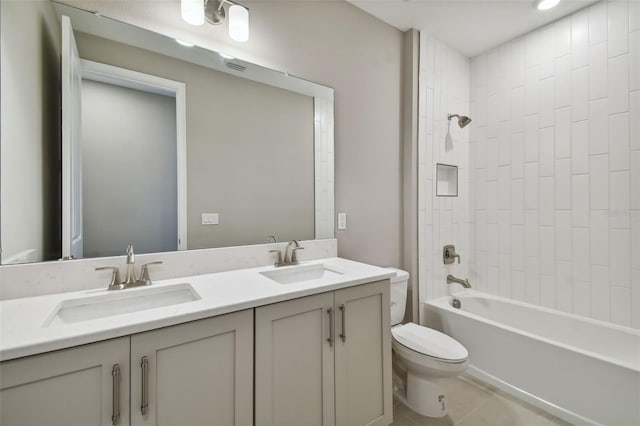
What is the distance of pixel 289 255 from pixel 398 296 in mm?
855

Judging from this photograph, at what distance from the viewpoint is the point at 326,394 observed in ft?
3.92

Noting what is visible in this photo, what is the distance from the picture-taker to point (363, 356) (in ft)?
4.37

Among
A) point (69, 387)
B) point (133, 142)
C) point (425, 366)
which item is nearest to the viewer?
point (69, 387)

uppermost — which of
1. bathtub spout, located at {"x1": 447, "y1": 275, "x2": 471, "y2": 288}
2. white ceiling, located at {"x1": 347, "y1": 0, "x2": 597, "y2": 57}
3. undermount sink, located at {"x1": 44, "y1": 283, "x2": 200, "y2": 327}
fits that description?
white ceiling, located at {"x1": 347, "y1": 0, "x2": 597, "y2": 57}

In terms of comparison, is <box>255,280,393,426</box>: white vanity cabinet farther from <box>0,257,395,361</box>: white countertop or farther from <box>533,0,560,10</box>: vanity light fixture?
<box>533,0,560,10</box>: vanity light fixture

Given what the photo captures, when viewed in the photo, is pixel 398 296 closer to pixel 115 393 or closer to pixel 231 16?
pixel 115 393

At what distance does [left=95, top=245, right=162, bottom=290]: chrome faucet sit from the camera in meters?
1.13

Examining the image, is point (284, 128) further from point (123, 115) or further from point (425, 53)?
point (425, 53)

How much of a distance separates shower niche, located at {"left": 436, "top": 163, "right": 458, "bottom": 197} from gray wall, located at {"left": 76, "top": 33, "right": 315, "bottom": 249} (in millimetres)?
1288

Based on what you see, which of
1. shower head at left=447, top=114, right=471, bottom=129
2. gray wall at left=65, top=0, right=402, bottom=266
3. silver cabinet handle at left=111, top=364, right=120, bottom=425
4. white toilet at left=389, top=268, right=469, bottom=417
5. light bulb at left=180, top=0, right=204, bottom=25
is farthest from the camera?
shower head at left=447, top=114, right=471, bottom=129

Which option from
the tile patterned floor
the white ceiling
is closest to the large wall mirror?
the white ceiling

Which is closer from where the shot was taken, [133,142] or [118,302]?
[118,302]

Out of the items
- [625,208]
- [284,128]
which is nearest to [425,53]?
[284,128]

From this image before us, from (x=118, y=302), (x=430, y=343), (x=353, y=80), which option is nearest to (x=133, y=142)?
(x=118, y=302)
